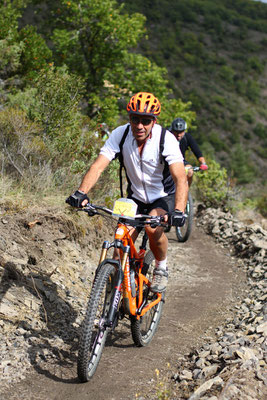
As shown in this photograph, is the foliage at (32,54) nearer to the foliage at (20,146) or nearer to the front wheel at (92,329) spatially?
the foliage at (20,146)

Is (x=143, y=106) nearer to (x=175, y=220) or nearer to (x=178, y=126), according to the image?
(x=175, y=220)

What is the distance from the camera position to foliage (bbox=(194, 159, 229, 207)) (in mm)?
11945

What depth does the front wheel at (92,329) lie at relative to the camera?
3580mm

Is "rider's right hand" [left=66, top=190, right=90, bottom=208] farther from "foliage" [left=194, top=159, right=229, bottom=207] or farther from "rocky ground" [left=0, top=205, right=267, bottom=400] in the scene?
"foliage" [left=194, top=159, right=229, bottom=207]

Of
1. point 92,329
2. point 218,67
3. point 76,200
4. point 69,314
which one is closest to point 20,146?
point 69,314

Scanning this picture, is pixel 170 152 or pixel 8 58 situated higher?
pixel 170 152

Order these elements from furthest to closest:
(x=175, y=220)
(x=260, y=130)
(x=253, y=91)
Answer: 1. (x=253, y=91)
2. (x=260, y=130)
3. (x=175, y=220)

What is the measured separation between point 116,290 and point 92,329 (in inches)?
16.2

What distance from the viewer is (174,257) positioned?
8430 mm

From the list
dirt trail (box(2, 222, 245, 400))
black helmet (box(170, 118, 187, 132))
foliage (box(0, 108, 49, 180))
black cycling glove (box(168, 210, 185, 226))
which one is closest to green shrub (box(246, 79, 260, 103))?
black helmet (box(170, 118, 187, 132))

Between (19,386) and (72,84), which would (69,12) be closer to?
(72,84)

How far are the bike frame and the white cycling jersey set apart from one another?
555 millimetres

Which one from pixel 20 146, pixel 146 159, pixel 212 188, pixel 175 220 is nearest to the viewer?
pixel 175 220

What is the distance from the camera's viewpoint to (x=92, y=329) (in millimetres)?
3633
